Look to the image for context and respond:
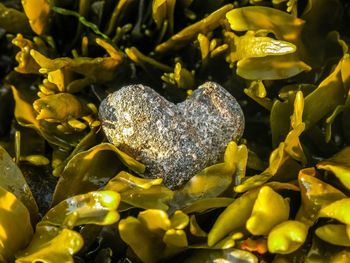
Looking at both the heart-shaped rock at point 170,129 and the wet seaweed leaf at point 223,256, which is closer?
the wet seaweed leaf at point 223,256

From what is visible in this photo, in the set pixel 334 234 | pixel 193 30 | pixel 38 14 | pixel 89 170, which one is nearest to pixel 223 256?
pixel 334 234

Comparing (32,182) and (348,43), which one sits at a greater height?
(348,43)

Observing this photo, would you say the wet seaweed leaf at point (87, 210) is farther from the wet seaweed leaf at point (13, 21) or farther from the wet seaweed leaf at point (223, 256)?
the wet seaweed leaf at point (13, 21)

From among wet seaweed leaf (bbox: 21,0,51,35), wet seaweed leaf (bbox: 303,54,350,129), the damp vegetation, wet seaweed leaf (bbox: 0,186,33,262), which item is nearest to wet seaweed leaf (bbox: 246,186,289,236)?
the damp vegetation

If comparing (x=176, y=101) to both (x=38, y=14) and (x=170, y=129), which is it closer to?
(x=170, y=129)

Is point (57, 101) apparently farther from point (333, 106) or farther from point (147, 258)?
point (333, 106)

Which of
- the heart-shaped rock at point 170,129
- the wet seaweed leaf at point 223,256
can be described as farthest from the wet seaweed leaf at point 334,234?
the heart-shaped rock at point 170,129

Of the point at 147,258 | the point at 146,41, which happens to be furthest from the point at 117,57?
the point at 147,258
